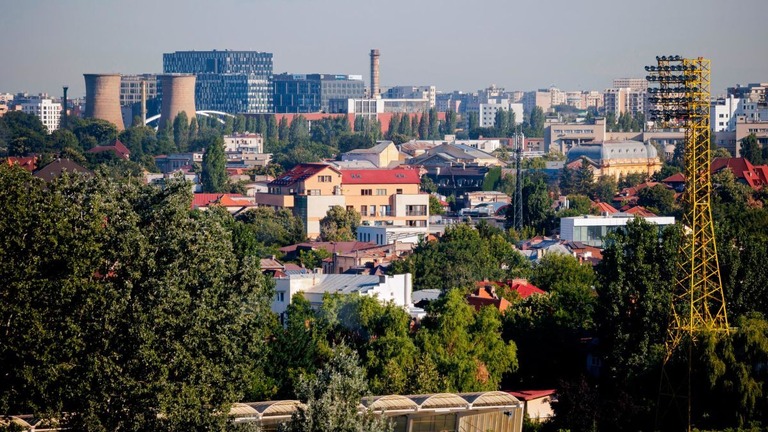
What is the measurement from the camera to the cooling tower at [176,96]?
11138cm

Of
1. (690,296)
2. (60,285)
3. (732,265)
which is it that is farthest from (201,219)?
(732,265)

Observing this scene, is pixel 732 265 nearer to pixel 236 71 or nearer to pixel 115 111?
pixel 115 111

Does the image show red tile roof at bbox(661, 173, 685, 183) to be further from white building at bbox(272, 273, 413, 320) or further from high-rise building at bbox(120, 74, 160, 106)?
high-rise building at bbox(120, 74, 160, 106)

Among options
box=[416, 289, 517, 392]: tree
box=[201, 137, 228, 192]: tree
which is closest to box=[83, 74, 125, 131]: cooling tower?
box=[201, 137, 228, 192]: tree

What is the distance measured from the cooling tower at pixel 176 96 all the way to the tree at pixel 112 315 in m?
94.9

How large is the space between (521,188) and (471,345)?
28.8 metres

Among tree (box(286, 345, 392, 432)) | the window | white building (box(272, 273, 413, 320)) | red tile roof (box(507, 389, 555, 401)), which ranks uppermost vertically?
tree (box(286, 345, 392, 432))

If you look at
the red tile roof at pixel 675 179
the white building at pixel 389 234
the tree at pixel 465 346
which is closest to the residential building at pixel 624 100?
the red tile roof at pixel 675 179

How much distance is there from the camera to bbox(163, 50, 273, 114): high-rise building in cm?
14238

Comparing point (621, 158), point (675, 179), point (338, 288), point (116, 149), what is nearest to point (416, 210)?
point (675, 179)

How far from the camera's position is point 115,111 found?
358ft

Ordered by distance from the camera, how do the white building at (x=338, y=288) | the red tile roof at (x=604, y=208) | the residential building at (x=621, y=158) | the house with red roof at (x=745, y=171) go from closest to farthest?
the white building at (x=338, y=288), the red tile roof at (x=604, y=208), the house with red roof at (x=745, y=171), the residential building at (x=621, y=158)

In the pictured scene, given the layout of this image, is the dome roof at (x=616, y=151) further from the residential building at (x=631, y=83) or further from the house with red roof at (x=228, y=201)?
the residential building at (x=631, y=83)

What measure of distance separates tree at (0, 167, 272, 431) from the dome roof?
60.9m
